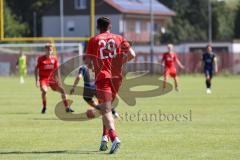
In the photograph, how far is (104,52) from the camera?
39.2ft

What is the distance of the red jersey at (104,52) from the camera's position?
11.9 m

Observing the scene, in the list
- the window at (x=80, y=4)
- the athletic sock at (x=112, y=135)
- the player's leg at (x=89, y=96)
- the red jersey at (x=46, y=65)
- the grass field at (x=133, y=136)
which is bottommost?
the grass field at (x=133, y=136)

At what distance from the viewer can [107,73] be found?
1185 cm

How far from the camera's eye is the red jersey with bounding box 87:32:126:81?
11859mm

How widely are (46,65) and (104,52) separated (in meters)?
9.27

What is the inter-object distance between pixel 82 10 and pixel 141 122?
6666cm

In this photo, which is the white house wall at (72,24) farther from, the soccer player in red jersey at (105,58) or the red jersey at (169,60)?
the soccer player in red jersey at (105,58)

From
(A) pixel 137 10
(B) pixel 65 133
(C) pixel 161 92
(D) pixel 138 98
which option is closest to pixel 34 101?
(D) pixel 138 98

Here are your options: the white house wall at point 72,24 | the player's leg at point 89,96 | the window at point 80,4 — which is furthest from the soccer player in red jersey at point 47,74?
the white house wall at point 72,24

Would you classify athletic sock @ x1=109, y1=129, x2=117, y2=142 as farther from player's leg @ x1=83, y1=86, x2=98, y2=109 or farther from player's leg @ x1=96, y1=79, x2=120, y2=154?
player's leg @ x1=83, y1=86, x2=98, y2=109

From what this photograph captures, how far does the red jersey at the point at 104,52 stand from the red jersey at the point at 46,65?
8981mm

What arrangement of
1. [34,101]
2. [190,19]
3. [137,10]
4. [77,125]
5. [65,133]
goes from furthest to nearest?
1. [190,19]
2. [137,10]
3. [34,101]
4. [77,125]
5. [65,133]

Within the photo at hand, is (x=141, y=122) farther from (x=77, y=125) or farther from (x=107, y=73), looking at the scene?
(x=107, y=73)

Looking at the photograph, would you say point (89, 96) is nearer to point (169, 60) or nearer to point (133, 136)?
point (133, 136)
